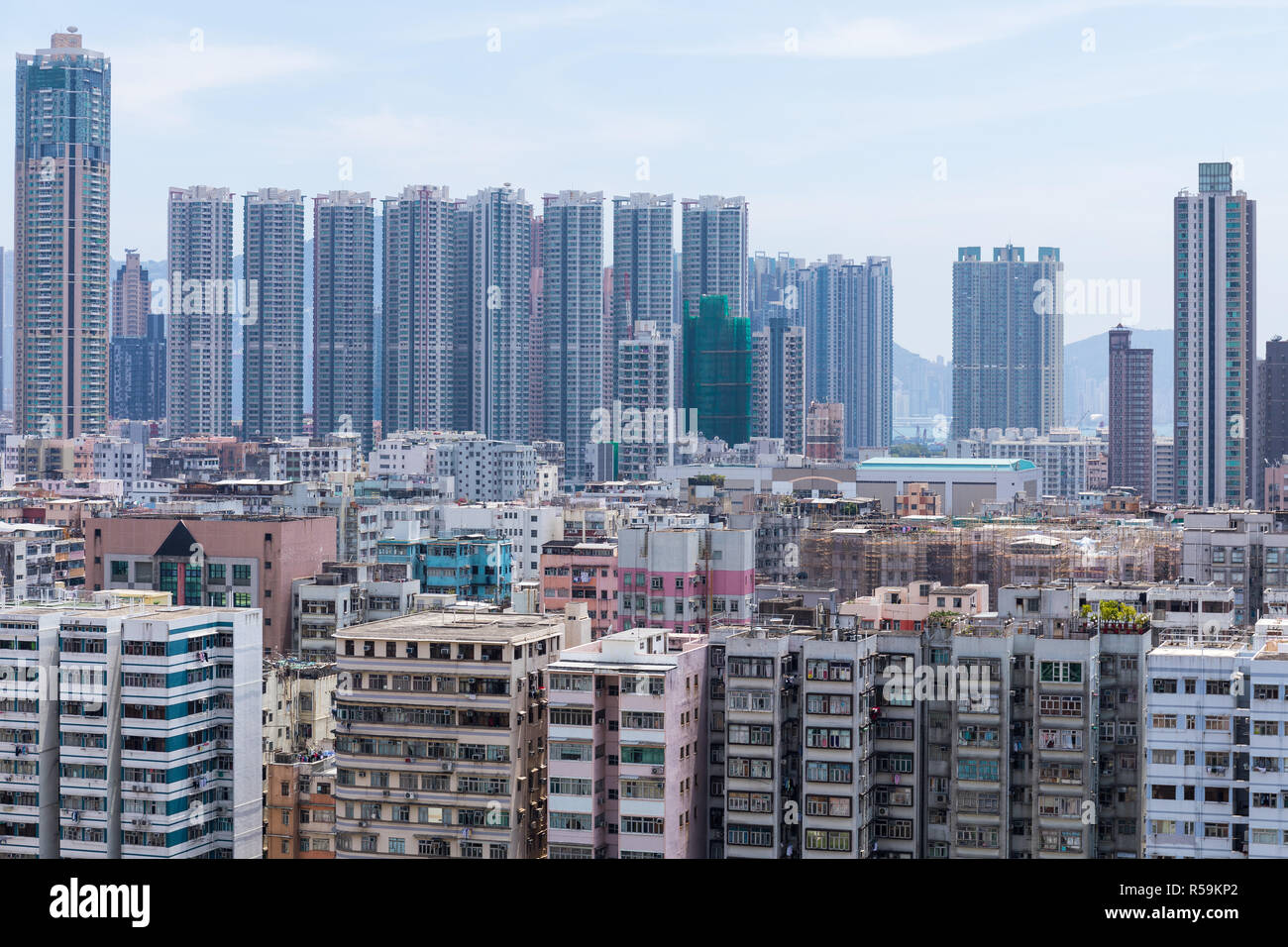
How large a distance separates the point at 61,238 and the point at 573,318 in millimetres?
12821

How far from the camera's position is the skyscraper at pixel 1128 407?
38.2 m

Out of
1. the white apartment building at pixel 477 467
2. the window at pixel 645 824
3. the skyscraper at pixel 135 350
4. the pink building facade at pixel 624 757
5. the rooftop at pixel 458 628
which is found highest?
the skyscraper at pixel 135 350

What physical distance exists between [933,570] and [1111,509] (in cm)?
778

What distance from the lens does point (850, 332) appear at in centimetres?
5125

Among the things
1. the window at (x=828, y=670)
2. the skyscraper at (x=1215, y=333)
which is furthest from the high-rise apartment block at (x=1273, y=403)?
the window at (x=828, y=670)

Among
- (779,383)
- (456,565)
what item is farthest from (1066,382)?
(456,565)

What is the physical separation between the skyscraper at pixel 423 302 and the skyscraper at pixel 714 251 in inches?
237

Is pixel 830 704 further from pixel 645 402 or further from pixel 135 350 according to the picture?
pixel 135 350

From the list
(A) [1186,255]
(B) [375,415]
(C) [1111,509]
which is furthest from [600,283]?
(C) [1111,509]

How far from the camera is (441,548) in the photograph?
1706 centimetres

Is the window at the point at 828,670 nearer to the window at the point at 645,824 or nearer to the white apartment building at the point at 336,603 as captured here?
the window at the point at 645,824
